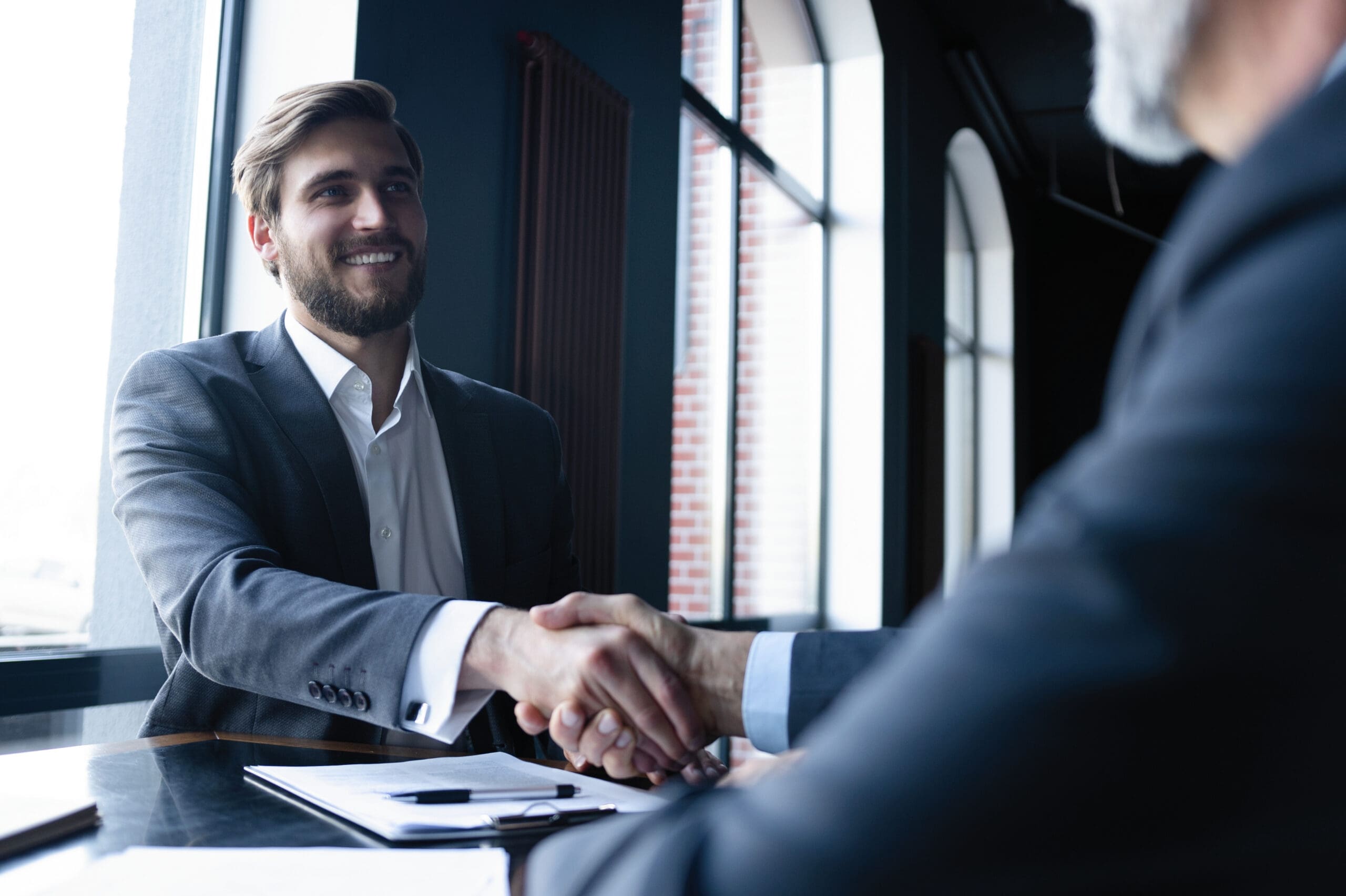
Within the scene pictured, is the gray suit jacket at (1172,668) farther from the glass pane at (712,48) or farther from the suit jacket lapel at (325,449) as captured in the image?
the glass pane at (712,48)

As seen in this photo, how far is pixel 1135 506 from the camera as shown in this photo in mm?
309

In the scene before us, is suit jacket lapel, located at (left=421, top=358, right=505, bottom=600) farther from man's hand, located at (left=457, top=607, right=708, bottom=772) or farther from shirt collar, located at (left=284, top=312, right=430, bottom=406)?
man's hand, located at (left=457, top=607, right=708, bottom=772)

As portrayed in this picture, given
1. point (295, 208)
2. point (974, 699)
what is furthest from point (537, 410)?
point (974, 699)

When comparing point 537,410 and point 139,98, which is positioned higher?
point 139,98

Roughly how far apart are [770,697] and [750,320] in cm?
531

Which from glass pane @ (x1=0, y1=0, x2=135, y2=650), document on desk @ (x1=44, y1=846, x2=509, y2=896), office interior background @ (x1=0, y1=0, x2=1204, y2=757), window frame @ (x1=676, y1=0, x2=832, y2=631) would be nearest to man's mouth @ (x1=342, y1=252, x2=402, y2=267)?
office interior background @ (x1=0, y1=0, x2=1204, y2=757)

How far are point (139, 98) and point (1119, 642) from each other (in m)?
2.63

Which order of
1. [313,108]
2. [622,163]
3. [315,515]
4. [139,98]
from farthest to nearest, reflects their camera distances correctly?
[622,163] < [139,98] < [313,108] < [315,515]

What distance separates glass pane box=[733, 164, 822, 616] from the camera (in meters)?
6.28

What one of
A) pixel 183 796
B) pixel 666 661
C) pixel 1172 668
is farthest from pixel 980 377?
pixel 1172 668

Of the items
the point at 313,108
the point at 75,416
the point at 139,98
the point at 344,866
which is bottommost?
the point at 344,866

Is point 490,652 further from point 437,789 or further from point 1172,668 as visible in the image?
point 1172,668

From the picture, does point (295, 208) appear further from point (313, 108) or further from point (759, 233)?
point (759, 233)

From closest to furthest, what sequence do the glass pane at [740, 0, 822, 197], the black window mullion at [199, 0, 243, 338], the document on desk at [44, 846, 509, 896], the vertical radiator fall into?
1. the document on desk at [44, 846, 509, 896]
2. the black window mullion at [199, 0, 243, 338]
3. the vertical radiator
4. the glass pane at [740, 0, 822, 197]
